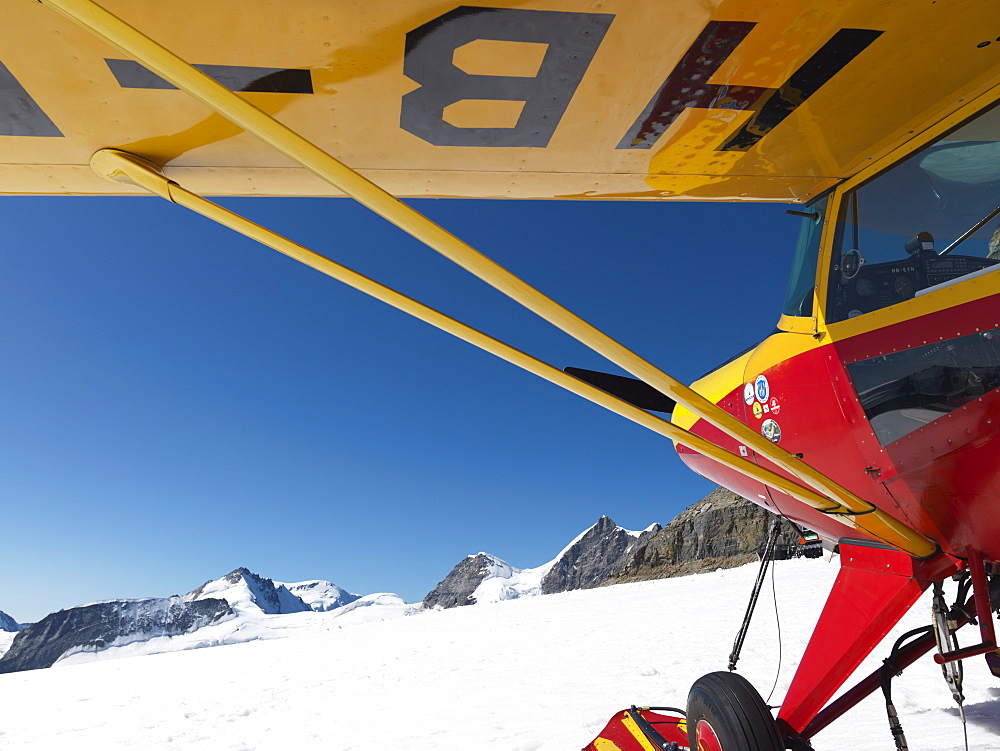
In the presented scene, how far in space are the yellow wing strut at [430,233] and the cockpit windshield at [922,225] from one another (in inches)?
31.3

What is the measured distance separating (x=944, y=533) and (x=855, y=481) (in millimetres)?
459

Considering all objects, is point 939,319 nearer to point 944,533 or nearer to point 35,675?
point 944,533

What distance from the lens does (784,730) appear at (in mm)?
2910

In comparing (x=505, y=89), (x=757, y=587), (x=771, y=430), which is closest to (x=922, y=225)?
(x=771, y=430)

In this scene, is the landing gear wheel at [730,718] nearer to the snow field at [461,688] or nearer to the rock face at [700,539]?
the snow field at [461,688]

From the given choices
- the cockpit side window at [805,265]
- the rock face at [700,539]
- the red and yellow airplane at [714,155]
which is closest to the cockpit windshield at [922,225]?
the red and yellow airplane at [714,155]

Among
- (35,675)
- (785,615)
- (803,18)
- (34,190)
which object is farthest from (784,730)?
(35,675)

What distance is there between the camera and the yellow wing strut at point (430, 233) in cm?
141

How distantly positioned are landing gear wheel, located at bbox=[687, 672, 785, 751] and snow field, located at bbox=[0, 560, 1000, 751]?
1.57 metres

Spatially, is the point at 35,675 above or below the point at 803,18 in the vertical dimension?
below

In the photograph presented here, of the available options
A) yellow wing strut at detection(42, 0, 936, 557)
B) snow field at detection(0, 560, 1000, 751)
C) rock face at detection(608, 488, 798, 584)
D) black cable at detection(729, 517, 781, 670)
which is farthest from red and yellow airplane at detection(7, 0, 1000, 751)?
rock face at detection(608, 488, 798, 584)

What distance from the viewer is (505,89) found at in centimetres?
215

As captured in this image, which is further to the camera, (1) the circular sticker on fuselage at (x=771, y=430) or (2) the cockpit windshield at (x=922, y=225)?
(1) the circular sticker on fuselage at (x=771, y=430)

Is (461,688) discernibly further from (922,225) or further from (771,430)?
(922,225)
